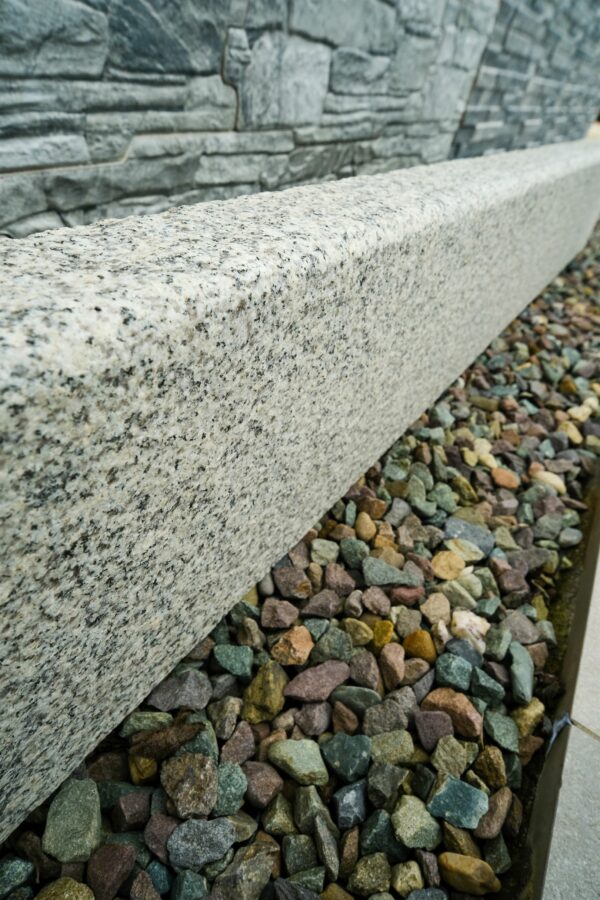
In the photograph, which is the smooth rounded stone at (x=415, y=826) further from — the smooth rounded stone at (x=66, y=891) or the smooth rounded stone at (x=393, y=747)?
the smooth rounded stone at (x=66, y=891)

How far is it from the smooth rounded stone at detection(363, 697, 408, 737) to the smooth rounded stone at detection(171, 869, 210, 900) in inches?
16.2

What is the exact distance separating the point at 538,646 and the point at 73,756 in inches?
44.5

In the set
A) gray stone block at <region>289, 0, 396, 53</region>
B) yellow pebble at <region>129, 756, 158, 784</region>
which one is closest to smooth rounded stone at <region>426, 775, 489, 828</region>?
yellow pebble at <region>129, 756, 158, 784</region>

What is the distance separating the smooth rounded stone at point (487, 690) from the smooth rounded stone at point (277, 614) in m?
0.45

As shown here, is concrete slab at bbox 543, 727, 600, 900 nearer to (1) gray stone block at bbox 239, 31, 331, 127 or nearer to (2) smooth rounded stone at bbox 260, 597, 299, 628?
(2) smooth rounded stone at bbox 260, 597, 299, 628

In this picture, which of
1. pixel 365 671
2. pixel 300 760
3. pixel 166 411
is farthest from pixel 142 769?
pixel 166 411

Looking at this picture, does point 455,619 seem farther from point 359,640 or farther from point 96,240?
point 96,240

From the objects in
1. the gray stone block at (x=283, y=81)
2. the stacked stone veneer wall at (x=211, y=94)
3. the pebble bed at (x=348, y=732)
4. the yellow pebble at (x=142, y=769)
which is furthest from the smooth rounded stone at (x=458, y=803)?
the gray stone block at (x=283, y=81)

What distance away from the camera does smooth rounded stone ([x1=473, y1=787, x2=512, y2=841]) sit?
988 millimetres

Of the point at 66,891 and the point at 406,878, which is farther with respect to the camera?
the point at 406,878

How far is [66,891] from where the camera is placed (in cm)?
79

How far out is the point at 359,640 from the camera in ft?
4.13

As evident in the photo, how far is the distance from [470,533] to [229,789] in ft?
3.35

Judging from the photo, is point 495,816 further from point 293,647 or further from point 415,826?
point 293,647
